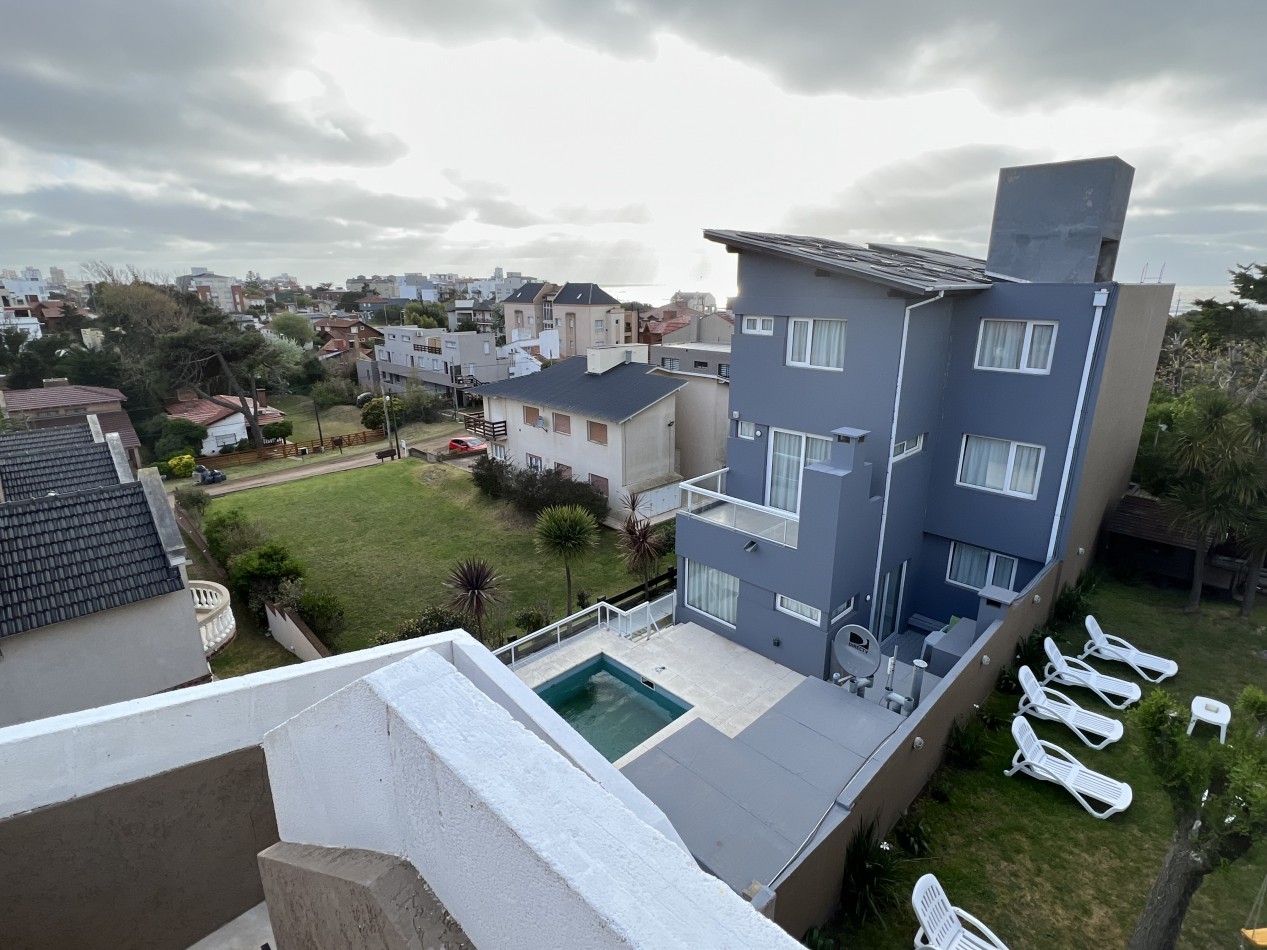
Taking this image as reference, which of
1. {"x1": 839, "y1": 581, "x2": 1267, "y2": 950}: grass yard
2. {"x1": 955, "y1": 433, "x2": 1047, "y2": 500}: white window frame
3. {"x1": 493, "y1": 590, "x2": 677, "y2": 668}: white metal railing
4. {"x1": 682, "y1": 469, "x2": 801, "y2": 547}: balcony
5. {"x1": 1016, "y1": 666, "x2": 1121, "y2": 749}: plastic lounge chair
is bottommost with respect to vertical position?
{"x1": 493, "y1": 590, "x2": 677, "y2": 668}: white metal railing

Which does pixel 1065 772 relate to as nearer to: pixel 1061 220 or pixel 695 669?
pixel 695 669

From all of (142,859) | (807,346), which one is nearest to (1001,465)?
(807,346)

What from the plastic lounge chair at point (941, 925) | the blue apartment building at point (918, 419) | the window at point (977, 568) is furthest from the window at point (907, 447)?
the plastic lounge chair at point (941, 925)

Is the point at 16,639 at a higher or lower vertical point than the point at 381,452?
higher

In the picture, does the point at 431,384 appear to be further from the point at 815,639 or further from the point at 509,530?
the point at 815,639

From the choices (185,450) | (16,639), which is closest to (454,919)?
(16,639)

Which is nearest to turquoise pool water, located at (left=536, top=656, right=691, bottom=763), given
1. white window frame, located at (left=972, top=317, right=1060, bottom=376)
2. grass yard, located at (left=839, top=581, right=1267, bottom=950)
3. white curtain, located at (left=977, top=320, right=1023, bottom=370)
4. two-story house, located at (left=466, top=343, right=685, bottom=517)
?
grass yard, located at (left=839, top=581, right=1267, bottom=950)

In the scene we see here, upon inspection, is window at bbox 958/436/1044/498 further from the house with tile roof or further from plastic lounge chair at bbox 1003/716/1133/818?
the house with tile roof

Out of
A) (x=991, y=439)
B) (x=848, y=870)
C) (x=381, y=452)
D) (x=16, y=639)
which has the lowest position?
(x=381, y=452)
